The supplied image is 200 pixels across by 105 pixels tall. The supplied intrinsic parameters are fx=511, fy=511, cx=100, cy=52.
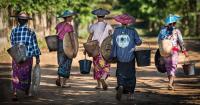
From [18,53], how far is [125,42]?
2.38 metres

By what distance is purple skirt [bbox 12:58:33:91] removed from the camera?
38.2 ft

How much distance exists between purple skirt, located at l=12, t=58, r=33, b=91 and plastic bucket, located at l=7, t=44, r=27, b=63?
0.90 feet

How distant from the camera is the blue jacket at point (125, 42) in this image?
36.2 ft

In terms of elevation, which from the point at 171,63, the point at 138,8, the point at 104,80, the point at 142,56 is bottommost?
the point at 104,80

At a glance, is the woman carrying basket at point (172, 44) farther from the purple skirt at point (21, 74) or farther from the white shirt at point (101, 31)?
the purple skirt at point (21, 74)

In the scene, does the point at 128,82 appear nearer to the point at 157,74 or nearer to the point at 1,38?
the point at 157,74

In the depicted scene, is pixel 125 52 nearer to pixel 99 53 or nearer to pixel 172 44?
pixel 99 53

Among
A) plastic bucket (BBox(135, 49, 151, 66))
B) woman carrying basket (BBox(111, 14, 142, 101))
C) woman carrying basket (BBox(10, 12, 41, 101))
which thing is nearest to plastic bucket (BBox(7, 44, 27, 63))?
woman carrying basket (BBox(10, 12, 41, 101))

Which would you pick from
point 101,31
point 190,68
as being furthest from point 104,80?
point 190,68

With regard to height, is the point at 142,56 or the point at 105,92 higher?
the point at 142,56

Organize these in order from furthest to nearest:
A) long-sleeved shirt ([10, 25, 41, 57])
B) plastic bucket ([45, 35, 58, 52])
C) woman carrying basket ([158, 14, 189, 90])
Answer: plastic bucket ([45, 35, 58, 52]), woman carrying basket ([158, 14, 189, 90]), long-sleeved shirt ([10, 25, 41, 57])

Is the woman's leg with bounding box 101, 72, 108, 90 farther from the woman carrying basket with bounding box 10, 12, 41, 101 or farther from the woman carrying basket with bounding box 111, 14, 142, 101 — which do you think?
the woman carrying basket with bounding box 10, 12, 41, 101

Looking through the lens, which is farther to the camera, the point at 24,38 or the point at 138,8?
the point at 138,8

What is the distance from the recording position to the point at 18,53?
11297mm
